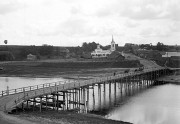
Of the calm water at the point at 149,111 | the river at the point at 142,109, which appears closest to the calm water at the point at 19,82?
the river at the point at 142,109

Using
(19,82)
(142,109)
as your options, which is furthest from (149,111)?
(19,82)

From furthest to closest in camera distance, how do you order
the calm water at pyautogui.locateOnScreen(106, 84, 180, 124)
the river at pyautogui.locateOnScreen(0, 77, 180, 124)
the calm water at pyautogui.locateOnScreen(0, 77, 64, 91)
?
1. the calm water at pyautogui.locateOnScreen(0, 77, 64, 91)
2. the river at pyautogui.locateOnScreen(0, 77, 180, 124)
3. the calm water at pyautogui.locateOnScreen(106, 84, 180, 124)

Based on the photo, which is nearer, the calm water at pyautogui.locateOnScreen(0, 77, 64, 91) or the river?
the river

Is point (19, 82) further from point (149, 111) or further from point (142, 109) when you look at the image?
point (149, 111)

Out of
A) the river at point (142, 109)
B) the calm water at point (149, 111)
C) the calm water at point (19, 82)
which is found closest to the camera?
the calm water at point (149, 111)

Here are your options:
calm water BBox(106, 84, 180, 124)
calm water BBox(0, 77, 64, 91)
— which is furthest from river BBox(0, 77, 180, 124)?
calm water BBox(0, 77, 64, 91)

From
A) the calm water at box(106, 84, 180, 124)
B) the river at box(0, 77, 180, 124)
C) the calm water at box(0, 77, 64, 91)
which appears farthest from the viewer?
the calm water at box(0, 77, 64, 91)

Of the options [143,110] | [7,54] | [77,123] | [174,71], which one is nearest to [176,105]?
[143,110]

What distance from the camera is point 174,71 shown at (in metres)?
106

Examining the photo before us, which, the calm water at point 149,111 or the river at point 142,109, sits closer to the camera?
the calm water at point 149,111

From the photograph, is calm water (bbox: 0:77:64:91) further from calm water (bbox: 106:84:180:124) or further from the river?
calm water (bbox: 106:84:180:124)

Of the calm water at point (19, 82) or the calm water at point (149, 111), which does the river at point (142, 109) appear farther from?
the calm water at point (19, 82)

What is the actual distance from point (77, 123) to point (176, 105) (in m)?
24.2

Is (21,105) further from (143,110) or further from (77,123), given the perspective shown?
(143,110)
